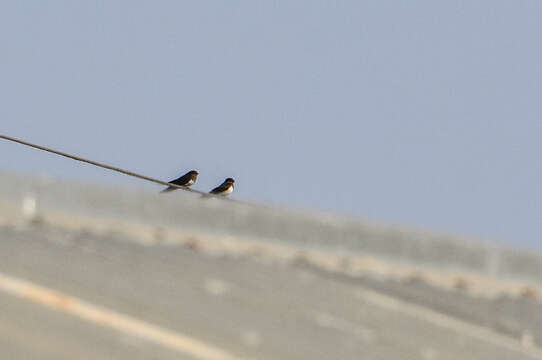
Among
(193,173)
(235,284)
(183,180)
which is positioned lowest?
(235,284)

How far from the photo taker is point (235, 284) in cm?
3606

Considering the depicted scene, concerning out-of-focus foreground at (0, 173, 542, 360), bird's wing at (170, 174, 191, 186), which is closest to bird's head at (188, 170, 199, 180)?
bird's wing at (170, 174, 191, 186)

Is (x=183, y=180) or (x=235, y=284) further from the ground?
(x=183, y=180)

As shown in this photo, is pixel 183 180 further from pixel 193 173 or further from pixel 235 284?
pixel 235 284

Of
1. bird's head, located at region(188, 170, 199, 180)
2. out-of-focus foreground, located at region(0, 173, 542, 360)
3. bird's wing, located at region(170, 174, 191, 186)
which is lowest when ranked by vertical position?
out-of-focus foreground, located at region(0, 173, 542, 360)

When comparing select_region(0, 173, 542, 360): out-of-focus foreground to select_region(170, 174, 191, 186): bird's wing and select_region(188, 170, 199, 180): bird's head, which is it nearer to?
select_region(170, 174, 191, 186): bird's wing

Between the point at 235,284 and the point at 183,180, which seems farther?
the point at 183,180

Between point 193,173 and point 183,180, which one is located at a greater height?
point 193,173

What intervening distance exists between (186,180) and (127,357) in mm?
9372

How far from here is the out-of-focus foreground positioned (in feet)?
98.0

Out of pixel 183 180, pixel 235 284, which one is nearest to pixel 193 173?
pixel 183 180

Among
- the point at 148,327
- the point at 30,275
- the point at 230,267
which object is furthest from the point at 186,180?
the point at 148,327

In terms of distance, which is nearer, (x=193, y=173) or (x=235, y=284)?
(x=235, y=284)

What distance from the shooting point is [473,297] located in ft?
128
